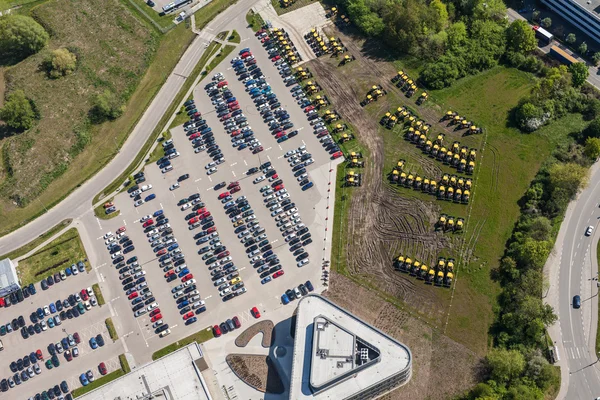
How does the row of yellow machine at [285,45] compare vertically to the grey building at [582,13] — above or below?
below

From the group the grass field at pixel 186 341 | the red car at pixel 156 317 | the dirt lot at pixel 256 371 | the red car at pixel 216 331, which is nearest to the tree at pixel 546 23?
the dirt lot at pixel 256 371

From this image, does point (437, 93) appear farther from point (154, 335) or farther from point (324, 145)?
point (154, 335)

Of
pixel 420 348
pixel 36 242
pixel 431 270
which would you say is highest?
pixel 431 270

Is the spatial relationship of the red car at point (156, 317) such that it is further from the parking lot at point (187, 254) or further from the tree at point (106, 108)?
the tree at point (106, 108)

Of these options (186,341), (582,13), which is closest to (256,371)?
(186,341)

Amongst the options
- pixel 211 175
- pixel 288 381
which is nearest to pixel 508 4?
pixel 211 175

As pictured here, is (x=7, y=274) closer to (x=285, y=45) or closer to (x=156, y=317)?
(x=156, y=317)
